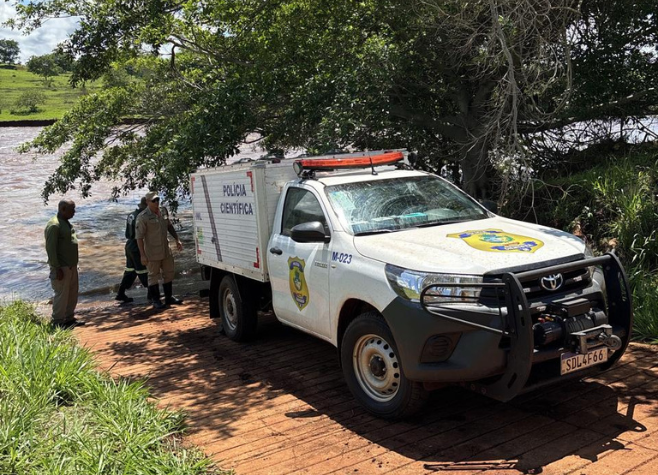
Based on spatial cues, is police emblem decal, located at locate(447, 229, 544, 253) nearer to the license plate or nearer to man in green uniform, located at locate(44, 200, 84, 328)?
the license plate

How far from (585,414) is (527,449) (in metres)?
0.79

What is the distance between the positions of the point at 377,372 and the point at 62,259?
588 centimetres

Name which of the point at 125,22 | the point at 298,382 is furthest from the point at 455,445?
the point at 125,22

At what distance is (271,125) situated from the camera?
11.9 m

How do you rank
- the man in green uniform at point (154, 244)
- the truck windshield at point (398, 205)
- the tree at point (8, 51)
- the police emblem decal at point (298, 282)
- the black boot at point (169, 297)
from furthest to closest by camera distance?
the tree at point (8, 51) → the black boot at point (169, 297) → the man in green uniform at point (154, 244) → the police emblem decal at point (298, 282) → the truck windshield at point (398, 205)

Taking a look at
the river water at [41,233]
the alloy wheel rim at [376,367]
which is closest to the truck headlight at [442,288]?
the alloy wheel rim at [376,367]

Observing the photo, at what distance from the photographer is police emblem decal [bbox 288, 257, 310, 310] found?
604cm

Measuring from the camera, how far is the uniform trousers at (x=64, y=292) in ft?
30.5

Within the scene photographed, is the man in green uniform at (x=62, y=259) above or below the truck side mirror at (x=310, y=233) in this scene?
below

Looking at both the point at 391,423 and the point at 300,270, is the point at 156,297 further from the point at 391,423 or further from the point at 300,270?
the point at 391,423

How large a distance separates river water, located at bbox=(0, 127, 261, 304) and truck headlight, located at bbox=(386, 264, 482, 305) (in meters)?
9.99

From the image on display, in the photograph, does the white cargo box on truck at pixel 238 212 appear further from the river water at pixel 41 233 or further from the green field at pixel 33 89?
the green field at pixel 33 89

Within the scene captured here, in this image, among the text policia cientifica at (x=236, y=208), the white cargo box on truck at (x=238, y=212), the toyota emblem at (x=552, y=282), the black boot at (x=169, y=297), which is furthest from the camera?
the black boot at (x=169, y=297)

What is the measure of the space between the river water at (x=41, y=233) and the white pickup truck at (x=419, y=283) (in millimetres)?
8132
